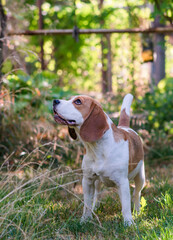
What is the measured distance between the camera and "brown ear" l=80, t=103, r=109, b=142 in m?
2.58

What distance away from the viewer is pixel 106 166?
2633 millimetres

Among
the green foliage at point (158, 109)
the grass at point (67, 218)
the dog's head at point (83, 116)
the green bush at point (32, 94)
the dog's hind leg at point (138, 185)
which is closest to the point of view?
the grass at point (67, 218)

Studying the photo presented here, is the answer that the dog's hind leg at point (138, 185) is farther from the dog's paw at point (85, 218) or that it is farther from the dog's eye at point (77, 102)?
the dog's eye at point (77, 102)

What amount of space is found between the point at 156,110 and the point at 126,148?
9.16 ft

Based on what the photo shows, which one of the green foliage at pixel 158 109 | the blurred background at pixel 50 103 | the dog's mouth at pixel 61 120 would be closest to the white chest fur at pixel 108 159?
the dog's mouth at pixel 61 120

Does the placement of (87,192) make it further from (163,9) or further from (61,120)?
(163,9)

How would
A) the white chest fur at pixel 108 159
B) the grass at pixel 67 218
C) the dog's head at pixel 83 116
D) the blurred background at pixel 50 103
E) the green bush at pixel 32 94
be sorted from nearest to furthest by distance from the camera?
the grass at pixel 67 218
the dog's head at pixel 83 116
the white chest fur at pixel 108 159
the blurred background at pixel 50 103
the green bush at pixel 32 94

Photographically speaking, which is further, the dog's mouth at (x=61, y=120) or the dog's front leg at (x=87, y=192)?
the dog's front leg at (x=87, y=192)

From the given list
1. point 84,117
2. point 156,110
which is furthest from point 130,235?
point 156,110

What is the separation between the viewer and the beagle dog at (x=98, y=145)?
2.55 metres

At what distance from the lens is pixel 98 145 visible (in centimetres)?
267

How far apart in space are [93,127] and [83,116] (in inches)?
4.4

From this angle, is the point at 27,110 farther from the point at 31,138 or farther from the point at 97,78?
the point at 97,78

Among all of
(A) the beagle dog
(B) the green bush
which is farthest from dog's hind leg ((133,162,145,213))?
(B) the green bush
